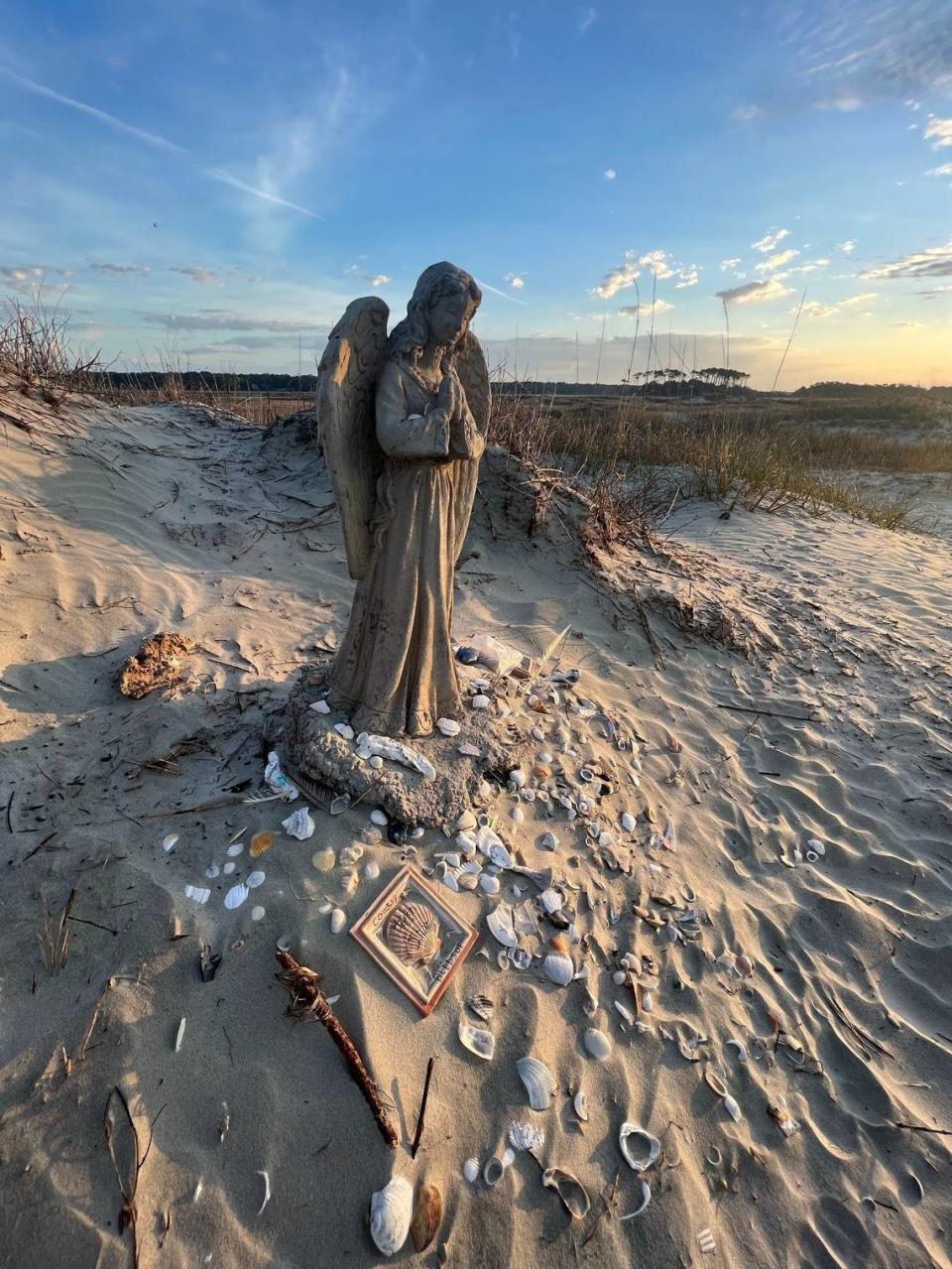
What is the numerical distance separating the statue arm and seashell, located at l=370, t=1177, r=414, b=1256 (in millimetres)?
2306

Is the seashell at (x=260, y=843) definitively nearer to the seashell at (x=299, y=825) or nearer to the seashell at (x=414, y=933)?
the seashell at (x=299, y=825)

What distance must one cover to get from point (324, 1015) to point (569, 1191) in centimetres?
93

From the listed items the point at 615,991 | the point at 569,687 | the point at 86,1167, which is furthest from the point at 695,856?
the point at 86,1167

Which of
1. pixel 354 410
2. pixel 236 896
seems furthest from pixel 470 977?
pixel 354 410

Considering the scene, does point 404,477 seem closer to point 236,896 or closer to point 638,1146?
point 236,896

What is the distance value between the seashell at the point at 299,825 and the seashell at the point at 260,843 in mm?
69

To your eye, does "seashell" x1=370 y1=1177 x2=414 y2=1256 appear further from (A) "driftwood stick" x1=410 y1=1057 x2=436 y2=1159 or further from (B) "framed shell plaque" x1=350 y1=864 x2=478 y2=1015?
(B) "framed shell plaque" x1=350 y1=864 x2=478 y2=1015

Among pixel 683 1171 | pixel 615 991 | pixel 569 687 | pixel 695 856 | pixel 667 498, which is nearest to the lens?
pixel 683 1171

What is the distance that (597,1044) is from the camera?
2.22 m

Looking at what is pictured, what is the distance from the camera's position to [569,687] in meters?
4.02

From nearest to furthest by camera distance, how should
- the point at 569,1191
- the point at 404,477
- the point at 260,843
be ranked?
the point at 569,1191 < the point at 404,477 < the point at 260,843

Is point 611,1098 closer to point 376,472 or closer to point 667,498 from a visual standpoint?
point 376,472

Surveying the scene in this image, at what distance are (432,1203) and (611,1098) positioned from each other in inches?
27.2

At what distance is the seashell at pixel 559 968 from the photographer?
2369mm
